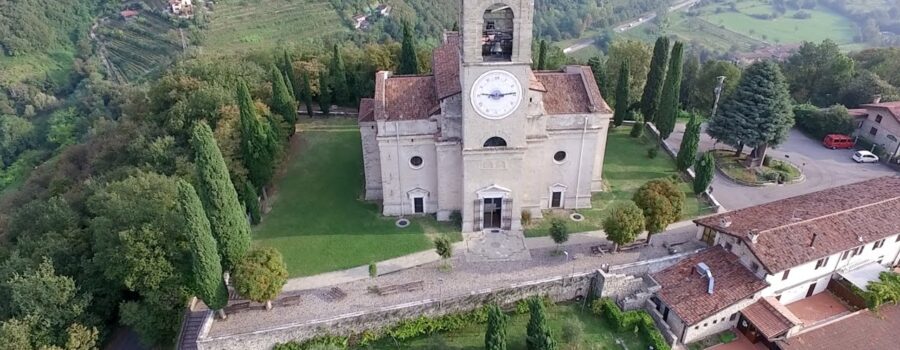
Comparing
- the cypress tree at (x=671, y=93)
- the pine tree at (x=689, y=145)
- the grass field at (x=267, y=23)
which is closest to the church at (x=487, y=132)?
the pine tree at (x=689, y=145)

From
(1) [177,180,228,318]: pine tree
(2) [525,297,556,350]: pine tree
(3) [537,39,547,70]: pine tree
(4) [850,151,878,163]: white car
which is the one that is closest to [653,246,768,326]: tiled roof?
(2) [525,297,556,350]: pine tree

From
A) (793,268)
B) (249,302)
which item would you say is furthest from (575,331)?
(249,302)

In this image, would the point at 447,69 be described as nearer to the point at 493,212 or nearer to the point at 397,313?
the point at 493,212

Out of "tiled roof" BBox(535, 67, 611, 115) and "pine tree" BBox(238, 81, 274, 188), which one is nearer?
"tiled roof" BBox(535, 67, 611, 115)

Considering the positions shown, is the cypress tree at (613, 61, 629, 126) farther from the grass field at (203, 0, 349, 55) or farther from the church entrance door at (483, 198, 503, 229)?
the grass field at (203, 0, 349, 55)

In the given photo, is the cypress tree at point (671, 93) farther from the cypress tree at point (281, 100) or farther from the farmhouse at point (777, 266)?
the cypress tree at point (281, 100)
